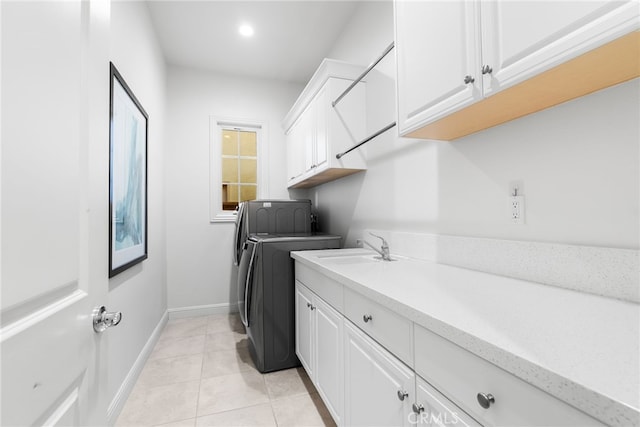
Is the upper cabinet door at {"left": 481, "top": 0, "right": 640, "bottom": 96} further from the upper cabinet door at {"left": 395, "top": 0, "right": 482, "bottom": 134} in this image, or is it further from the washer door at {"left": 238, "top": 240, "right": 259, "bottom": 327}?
the washer door at {"left": 238, "top": 240, "right": 259, "bottom": 327}

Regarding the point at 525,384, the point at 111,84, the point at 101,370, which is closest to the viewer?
the point at 525,384

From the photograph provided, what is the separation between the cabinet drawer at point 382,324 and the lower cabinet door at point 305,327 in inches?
22.2

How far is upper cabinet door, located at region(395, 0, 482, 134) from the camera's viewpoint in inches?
38.7

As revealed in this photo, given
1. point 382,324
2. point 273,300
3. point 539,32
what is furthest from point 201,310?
point 539,32

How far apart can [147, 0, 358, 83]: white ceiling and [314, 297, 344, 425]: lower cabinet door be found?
2.40 metres

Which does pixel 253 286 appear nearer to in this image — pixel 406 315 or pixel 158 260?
pixel 158 260

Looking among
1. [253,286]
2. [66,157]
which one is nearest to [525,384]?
[66,157]

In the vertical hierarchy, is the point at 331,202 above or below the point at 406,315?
above

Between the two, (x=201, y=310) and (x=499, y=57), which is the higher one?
(x=499, y=57)

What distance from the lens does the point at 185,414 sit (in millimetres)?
1682

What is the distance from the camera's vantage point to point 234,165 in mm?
3639

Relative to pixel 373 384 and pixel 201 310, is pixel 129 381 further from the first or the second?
pixel 373 384

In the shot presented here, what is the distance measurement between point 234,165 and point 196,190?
56cm

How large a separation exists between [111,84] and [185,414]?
6.27ft
